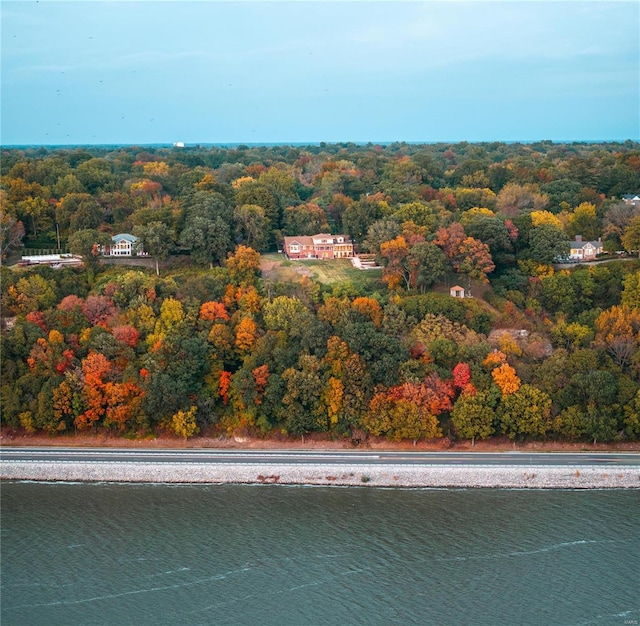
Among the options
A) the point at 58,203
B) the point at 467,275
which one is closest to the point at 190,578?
the point at 467,275

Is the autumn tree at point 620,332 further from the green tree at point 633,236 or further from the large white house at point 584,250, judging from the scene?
the large white house at point 584,250

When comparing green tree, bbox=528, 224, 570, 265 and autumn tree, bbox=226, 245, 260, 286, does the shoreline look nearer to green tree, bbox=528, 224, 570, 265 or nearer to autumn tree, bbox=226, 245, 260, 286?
autumn tree, bbox=226, 245, 260, 286

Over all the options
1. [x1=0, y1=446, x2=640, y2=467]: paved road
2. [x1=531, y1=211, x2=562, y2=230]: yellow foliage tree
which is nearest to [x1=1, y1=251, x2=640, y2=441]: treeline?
[x1=0, y1=446, x2=640, y2=467]: paved road

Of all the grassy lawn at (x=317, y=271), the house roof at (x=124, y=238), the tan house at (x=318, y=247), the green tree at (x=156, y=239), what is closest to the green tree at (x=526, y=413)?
the grassy lawn at (x=317, y=271)

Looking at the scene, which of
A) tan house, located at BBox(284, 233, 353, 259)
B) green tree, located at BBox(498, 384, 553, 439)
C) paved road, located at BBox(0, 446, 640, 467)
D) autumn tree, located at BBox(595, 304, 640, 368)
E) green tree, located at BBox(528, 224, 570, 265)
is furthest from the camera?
tan house, located at BBox(284, 233, 353, 259)

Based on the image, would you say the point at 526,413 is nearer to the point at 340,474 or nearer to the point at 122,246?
the point at 340,474

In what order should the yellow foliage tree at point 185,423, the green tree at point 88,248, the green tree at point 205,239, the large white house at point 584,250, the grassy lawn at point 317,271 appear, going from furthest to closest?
the large white house at point 584,250 < the green tree at point 205,239 < the grassy lawn at point 317,271 < the green tree at point 88,248 < the yellow foliage tree at point 185,423

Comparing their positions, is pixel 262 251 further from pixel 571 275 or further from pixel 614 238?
pixel 614 238
